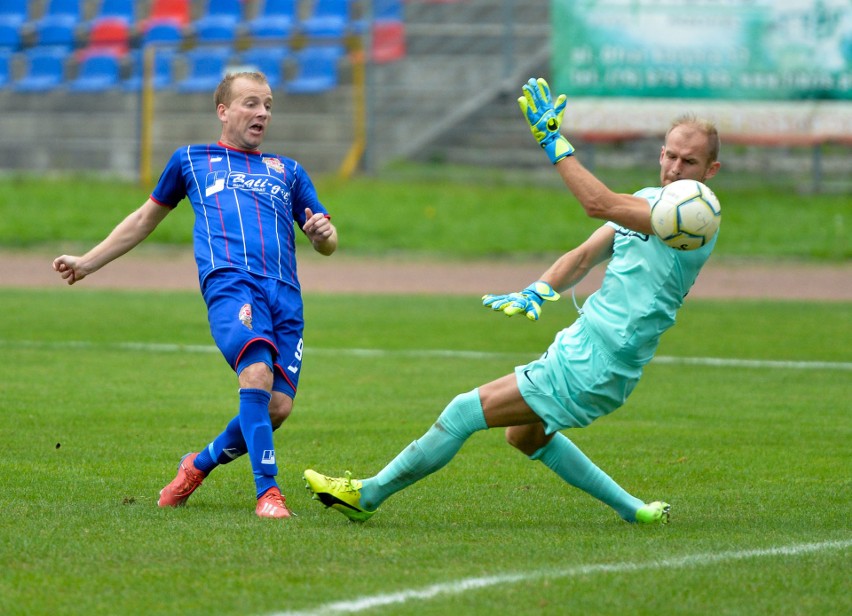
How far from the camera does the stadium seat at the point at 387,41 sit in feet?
76.4

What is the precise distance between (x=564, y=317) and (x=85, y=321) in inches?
181

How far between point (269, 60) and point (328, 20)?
143 cm

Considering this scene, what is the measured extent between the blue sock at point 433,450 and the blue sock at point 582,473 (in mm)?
397

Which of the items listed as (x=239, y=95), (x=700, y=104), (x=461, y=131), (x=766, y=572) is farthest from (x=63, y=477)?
(x=461, y=131)

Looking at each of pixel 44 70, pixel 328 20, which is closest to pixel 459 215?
pixel 328 20

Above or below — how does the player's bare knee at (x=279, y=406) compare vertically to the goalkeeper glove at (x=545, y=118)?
below

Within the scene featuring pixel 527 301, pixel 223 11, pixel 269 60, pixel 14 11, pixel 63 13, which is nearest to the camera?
pixel 527 301

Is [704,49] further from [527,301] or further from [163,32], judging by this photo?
[527,301]

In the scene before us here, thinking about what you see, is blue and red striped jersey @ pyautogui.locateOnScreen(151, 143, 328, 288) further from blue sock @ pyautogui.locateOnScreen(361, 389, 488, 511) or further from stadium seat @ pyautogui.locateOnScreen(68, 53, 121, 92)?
stadium seat @ pyautogui.locateOnScreen(68, 53, 121, 92)

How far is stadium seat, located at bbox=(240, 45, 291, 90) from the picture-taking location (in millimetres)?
23656

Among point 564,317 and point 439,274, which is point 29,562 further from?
point 439,274

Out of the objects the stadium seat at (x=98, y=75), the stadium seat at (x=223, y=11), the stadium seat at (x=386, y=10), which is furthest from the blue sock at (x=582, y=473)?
the stadium seat at (x=223, y=11)

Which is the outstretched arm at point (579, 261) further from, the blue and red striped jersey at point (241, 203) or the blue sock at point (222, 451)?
the blue sock at point (222, 451)

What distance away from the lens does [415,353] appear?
11.1 meters
